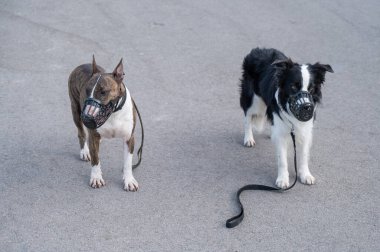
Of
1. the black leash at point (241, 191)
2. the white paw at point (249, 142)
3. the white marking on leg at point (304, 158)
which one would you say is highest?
the white marking on leg at point (304, 158)

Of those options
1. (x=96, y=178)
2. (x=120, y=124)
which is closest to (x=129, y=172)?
(x=96, y=178)

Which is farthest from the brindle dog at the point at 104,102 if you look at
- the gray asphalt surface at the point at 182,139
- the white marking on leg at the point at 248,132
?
the white marking on leg at the point at 248,132

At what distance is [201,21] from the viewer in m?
9.55

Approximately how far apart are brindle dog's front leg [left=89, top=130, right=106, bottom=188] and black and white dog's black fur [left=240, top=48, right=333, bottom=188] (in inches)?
64.6

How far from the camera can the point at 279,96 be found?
4750 mm

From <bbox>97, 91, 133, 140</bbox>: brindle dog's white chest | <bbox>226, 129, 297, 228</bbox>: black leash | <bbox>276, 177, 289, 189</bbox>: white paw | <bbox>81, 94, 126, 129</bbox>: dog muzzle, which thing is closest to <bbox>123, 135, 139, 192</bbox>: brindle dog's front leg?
<bbox>97, 91, 133, 140</bbox>: brindle dog's white chest

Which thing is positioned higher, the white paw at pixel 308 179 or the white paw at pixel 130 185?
the white paw at pixel 308 179

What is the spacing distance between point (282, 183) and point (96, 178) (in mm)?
1708

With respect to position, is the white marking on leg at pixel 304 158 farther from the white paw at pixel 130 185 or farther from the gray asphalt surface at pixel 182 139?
the white paw at pixel 130 185

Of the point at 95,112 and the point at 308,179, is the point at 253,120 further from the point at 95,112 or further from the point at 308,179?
the point at 95,112

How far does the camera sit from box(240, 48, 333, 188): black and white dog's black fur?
449cm

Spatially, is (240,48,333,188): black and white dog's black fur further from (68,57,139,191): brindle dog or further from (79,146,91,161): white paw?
(79,146,91,161): white paw

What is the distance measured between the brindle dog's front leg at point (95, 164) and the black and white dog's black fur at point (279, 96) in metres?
1.64

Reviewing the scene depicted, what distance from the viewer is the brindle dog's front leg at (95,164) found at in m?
4.72
